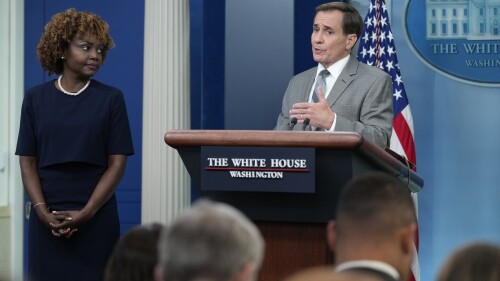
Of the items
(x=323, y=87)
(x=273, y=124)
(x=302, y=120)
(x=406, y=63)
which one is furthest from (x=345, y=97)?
(x=406, y=63)

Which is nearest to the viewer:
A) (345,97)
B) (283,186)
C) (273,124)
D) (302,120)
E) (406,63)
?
(283,186)

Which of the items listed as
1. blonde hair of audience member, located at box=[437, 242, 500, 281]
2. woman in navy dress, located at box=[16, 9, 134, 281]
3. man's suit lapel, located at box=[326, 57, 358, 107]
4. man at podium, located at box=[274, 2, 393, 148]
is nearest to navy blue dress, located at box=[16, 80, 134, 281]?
woman in navy dress, located at box=[16, 9, 134, 281]

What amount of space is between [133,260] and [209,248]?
43 cm

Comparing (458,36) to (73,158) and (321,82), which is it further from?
(73,158)

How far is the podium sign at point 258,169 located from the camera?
3164mm

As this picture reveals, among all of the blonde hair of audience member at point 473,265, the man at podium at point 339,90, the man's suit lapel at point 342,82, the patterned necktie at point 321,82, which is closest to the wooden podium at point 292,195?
the man at podium at point 339,90

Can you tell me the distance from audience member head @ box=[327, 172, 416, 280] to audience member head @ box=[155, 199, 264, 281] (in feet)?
1.97

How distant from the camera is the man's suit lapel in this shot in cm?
411

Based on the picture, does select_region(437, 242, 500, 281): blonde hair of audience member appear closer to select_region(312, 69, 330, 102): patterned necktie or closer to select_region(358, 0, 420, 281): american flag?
select_region(312, 69, 330, 102): patterned necktie

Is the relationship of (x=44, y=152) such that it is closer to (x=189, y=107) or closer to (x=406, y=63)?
(x=189, y=107)

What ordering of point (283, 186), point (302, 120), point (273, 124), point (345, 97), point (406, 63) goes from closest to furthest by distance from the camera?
point (283, 186) → point (302, 120) → point (345, 97) → point (273, 124) → point (406, 63)

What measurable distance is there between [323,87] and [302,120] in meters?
0.58

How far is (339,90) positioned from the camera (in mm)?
4125

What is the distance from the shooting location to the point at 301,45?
604 cm
